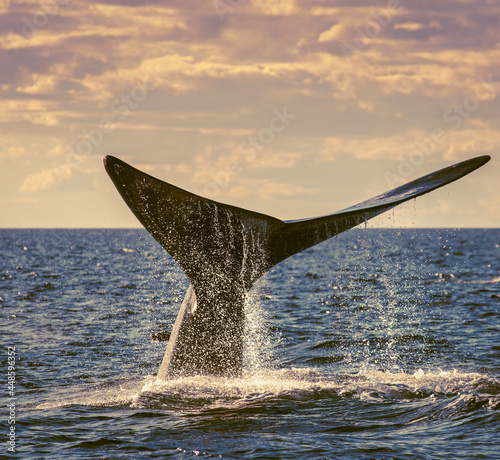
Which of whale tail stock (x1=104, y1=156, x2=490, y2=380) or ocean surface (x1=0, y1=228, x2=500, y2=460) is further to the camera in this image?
ocean surface (x1=0, y1=228, x2=500, y2=460)

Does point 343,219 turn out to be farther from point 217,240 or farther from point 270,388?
point 270,388

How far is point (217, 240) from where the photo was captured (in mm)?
8422

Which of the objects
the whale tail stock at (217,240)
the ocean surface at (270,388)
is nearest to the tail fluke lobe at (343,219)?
the whale tail stock at (217,240)

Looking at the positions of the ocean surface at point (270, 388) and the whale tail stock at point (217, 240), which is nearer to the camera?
the whale tail stock at point (217, 240)

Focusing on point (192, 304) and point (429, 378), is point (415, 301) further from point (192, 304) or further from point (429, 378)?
point (192, 304)

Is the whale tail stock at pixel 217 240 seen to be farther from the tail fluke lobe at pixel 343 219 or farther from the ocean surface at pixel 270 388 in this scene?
the ocean surface at pixel 270 388

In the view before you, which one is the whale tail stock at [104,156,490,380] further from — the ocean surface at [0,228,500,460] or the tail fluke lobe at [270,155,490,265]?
the ocean surface at [0,228,500,460]

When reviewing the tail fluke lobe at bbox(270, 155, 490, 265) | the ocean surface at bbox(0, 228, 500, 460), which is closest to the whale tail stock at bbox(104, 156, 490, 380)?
the tail fluke lobe at bbox(270, 155, 490, 265)

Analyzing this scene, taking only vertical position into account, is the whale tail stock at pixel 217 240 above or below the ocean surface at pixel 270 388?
above

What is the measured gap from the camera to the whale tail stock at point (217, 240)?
25.9 ft

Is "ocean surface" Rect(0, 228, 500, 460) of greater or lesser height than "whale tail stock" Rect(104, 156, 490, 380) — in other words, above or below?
Result: below

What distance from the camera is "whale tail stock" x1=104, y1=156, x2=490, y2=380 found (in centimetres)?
789

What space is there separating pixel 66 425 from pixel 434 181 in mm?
5521

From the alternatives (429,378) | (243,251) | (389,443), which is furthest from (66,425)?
(429,378)
